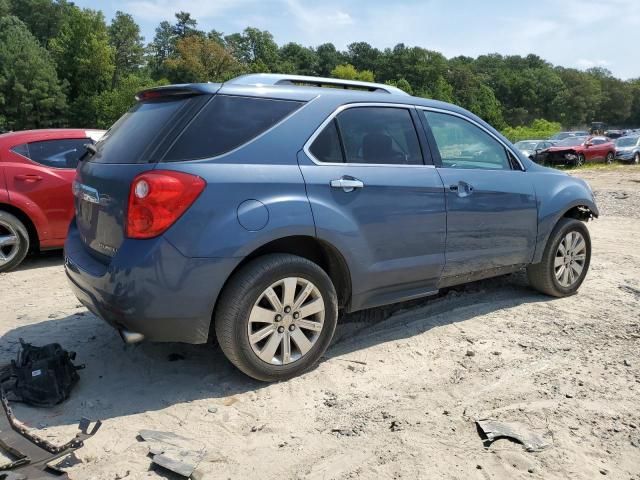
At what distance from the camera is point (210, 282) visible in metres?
3.13

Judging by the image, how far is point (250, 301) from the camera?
10.6 feet

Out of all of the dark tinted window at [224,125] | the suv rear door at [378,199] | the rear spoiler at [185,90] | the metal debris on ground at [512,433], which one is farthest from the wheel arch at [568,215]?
Answer: the rear spoiler at [185,90]

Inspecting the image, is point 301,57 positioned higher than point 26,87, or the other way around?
point 301,57

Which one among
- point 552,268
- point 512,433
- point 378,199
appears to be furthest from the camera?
point 552,268

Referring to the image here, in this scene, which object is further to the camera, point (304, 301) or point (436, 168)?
point (436, 168)

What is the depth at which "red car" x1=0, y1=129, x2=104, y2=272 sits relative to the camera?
20.5 ft

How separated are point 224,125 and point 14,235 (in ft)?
13.5

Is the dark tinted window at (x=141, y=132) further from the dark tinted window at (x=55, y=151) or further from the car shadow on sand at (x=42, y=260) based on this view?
the car shadow on sand at (x=42, y=260)

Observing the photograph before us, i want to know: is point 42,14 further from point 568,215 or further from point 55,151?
point 568,215

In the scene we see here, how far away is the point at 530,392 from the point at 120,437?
94.8 inches

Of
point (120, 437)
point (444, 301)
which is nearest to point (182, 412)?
point (120, 437)

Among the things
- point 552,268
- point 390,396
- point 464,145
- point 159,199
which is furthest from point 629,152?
point 159,199

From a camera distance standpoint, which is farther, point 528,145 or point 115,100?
point 115,100

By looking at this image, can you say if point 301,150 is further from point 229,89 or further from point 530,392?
point 530,392
